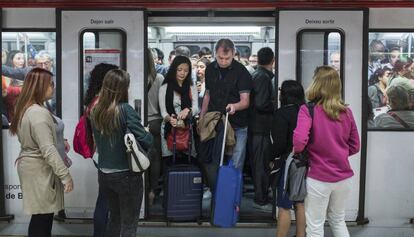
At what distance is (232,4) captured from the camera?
182 inches

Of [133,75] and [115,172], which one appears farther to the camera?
[133,75]

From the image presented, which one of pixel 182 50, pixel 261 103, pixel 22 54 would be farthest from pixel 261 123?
pixel 182 50

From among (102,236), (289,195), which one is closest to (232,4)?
(289,195)

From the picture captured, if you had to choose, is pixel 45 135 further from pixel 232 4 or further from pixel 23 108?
pixel 232 4

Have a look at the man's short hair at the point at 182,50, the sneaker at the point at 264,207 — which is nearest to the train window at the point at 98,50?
the sneaker at the point at 264,207

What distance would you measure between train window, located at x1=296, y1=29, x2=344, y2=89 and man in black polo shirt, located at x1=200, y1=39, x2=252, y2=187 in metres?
0.50

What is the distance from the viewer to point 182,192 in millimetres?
4734

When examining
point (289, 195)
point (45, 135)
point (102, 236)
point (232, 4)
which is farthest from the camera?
point (232, 4)

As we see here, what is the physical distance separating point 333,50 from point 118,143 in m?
2.19

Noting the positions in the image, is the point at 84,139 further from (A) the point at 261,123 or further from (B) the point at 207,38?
(B) the point at 207,38

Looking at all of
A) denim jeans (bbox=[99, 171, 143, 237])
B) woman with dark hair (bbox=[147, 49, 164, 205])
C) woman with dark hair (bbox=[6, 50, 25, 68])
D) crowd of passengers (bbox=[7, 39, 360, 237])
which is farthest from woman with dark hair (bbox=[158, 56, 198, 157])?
denim jeans (bbox=[99, 171, 143, 237])

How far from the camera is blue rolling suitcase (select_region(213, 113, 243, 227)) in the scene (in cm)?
438

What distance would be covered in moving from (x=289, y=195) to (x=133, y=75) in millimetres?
1786

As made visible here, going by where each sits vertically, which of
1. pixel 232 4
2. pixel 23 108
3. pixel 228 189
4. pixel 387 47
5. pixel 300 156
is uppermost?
pixel 232 4
